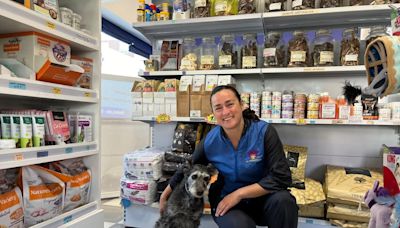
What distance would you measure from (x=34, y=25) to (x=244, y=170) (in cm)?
127

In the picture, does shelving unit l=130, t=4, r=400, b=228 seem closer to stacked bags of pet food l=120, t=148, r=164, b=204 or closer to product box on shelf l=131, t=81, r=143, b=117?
product box on shelf l=131, t=81, r=143, b=117

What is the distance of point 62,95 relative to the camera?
1416 mm

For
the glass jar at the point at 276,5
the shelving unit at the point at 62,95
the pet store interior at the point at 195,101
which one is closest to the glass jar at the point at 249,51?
the pet store interior at the point at 195,101

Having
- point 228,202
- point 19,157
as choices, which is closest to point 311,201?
point 228,202

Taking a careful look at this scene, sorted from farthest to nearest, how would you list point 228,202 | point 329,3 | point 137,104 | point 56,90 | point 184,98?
point 137,104 < point 184,98 < point 329,3 < point 228,202 < point 56,90

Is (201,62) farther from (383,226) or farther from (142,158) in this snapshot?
(383,226)

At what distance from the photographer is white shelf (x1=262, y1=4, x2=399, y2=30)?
1936 mm

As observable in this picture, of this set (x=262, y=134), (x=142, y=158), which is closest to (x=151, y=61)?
(x=142, y=158)

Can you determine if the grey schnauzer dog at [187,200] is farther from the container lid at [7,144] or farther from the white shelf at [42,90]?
the container lid at [7,144]

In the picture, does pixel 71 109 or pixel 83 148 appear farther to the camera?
pixel 71 109

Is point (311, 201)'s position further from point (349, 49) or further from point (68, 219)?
point (68, 219)

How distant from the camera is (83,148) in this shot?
1.56m

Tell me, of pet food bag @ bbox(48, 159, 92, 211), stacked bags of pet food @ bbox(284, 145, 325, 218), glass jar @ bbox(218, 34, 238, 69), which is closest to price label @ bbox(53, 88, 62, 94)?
pet food bag @ bbox(48, 159, 92, 211)

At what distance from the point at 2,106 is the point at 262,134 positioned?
4.72ft
